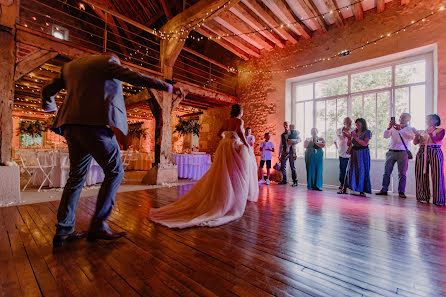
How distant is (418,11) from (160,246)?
7.22 metres

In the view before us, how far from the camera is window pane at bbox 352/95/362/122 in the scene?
19.7ft

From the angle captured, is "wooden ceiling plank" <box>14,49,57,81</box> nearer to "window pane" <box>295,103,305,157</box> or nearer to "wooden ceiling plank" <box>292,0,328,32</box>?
"wooden ceiling plank" <box>292,0,328,32</box>

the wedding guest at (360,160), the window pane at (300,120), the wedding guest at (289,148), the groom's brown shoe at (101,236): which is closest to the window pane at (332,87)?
the window pane at (300,120)

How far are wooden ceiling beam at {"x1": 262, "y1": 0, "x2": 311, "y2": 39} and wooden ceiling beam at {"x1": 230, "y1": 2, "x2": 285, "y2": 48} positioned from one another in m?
0.59

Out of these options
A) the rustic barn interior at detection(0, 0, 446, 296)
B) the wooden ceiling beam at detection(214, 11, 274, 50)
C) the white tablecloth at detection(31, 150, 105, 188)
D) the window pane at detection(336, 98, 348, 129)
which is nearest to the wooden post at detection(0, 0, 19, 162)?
the rustic barn interior at detection(0, 0, 446, 296)

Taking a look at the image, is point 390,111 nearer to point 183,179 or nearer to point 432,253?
point 432,253

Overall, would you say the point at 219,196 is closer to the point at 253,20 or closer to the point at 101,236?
the point at 101,236

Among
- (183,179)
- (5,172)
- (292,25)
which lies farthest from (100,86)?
(292,25)

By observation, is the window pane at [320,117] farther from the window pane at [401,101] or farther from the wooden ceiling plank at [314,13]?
the wooden ceiling plank at [314,13]

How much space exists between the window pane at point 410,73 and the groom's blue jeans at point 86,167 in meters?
6.71

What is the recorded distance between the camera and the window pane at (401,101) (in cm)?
532

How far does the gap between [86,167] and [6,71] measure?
3.28 metres

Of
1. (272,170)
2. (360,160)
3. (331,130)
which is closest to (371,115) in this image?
→ (331,130)

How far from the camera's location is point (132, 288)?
1.28 metres
